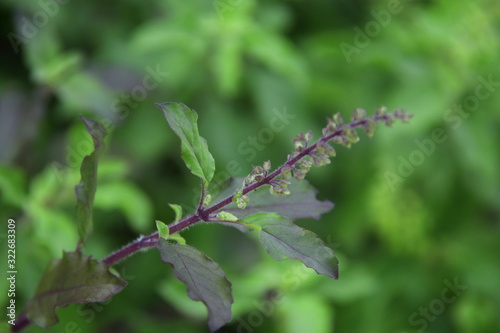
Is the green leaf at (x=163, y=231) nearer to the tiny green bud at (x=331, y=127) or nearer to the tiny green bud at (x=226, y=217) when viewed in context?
the tiny green bud at (x=226, y=217)

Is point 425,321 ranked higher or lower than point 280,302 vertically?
lower

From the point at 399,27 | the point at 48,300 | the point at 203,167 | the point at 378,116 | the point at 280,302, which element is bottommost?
the point at 280,302

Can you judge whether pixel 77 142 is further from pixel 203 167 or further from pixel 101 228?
pixel 203 167

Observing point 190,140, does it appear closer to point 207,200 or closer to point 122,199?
point 207,200

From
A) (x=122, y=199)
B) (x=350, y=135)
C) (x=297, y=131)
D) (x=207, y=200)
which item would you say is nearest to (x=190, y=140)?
(x=207, y=200)

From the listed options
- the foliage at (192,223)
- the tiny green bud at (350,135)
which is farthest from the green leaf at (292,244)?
the tiny green bud at (350,135)

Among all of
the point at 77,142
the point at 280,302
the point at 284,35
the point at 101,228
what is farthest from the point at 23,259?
the point at 284,35
